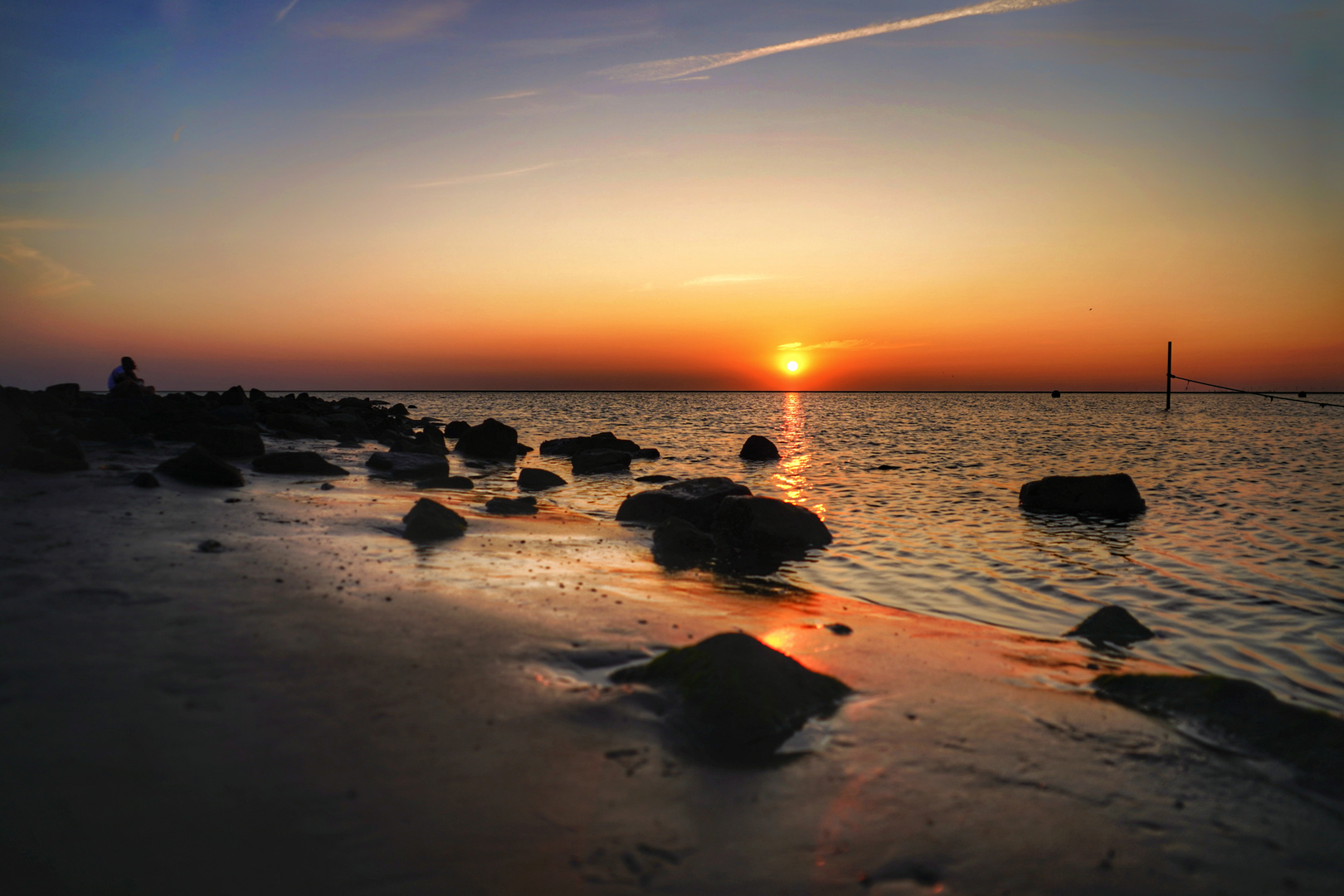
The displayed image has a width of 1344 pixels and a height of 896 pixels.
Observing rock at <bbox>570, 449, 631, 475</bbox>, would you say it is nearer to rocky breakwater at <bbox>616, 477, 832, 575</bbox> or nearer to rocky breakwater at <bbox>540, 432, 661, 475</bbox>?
rocky breakwater at <bbox>540, 432, 661, 475</bbox>

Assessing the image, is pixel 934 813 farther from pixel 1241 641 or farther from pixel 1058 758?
pixel 1241 641

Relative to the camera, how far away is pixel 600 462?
20672 mm

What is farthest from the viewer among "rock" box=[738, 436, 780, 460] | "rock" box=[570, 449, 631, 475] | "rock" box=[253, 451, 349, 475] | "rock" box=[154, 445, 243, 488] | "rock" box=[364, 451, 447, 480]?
"rock" box=[738, 436, 780, 460]

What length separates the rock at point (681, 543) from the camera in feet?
32.3

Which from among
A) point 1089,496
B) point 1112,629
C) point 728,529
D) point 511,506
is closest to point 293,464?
point 511,506

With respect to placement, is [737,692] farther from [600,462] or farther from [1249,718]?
[600,462]

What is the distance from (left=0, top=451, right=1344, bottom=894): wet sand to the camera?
2820 millimetres

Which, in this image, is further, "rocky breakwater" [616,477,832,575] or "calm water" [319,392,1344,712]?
"rocky breakwater" [616,477,832,575]

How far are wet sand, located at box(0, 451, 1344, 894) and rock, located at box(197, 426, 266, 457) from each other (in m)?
8.95

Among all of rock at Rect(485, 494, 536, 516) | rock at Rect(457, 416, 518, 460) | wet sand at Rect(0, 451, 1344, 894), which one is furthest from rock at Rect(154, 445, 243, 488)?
rock at Rect(457, 416, 518, 460)

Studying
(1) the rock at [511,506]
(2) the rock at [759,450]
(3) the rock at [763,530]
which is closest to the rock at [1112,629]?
(3) the rock at [763,530]

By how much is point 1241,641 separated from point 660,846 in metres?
6.95

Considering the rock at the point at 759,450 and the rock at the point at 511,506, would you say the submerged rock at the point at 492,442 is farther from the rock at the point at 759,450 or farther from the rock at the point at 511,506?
the rock at the point at 511,506

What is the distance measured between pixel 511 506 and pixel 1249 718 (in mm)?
10170
